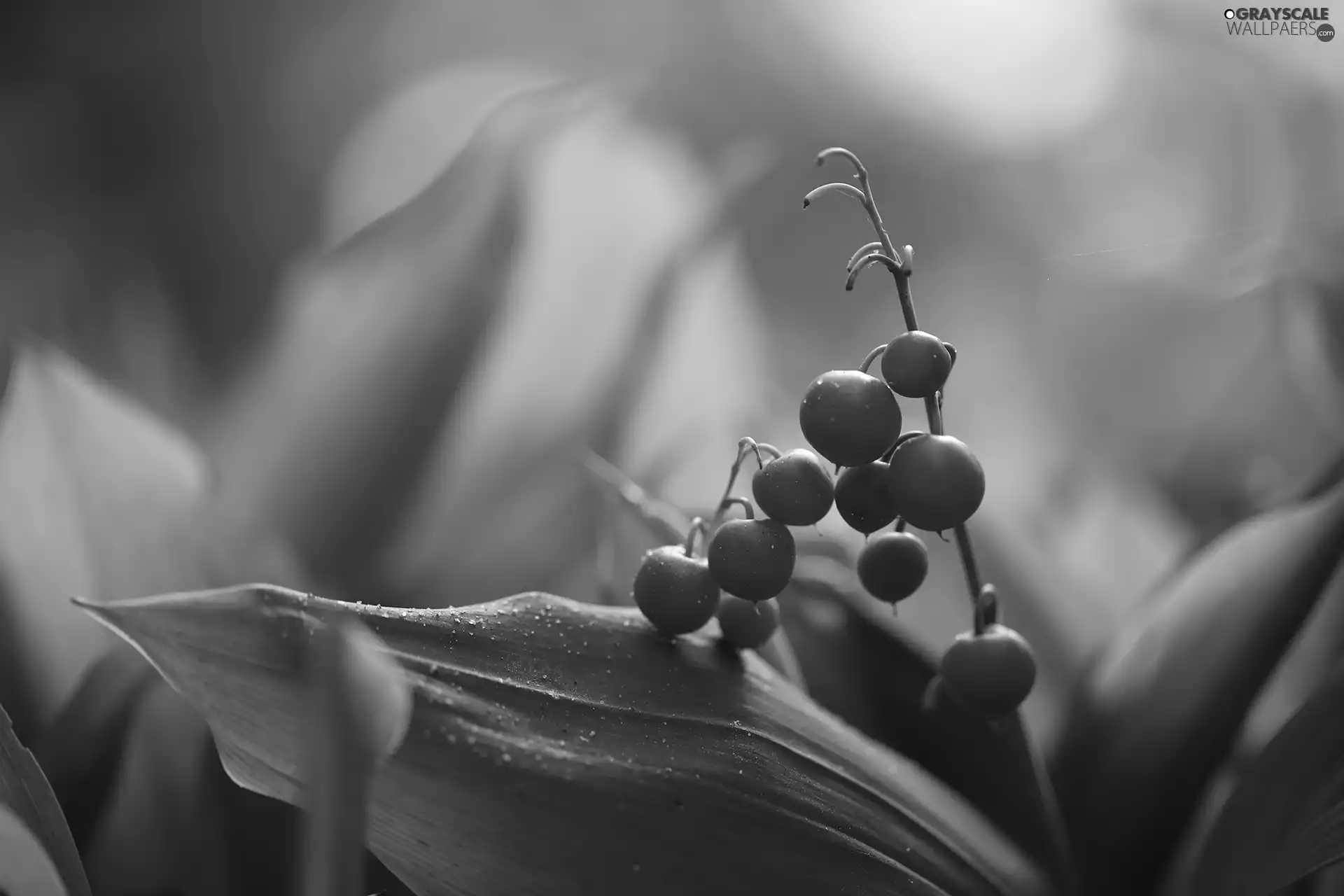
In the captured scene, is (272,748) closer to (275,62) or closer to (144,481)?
(144,481)

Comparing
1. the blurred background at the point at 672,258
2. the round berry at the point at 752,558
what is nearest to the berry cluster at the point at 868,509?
the round berry at the point at 752,558

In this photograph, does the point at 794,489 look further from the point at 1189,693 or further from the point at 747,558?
the point at 1189,693

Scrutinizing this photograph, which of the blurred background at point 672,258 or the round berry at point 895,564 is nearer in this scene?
the round berry at point 895,564

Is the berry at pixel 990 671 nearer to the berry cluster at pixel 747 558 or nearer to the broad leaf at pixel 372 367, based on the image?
the berry cluster at pixel 747 558

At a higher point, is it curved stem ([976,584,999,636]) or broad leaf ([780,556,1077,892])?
curved stem ([976,584,999,636])

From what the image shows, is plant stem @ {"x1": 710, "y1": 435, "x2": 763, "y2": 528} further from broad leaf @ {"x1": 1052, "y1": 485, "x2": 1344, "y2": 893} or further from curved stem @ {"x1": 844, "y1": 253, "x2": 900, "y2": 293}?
broad leaf @ {"x1": 1052, "y1": 485, "x2": 1344, "y2": 893}

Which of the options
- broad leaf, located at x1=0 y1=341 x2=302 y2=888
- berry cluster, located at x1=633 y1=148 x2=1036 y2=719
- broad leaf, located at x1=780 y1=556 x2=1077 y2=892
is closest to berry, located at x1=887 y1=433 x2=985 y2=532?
berry cluster, located at x1=633 y1=148 x2=1036 y2=719

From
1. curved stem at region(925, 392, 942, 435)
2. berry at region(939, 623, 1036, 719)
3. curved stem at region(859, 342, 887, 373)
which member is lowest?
berry at region(939, 623, 1036, 719)
